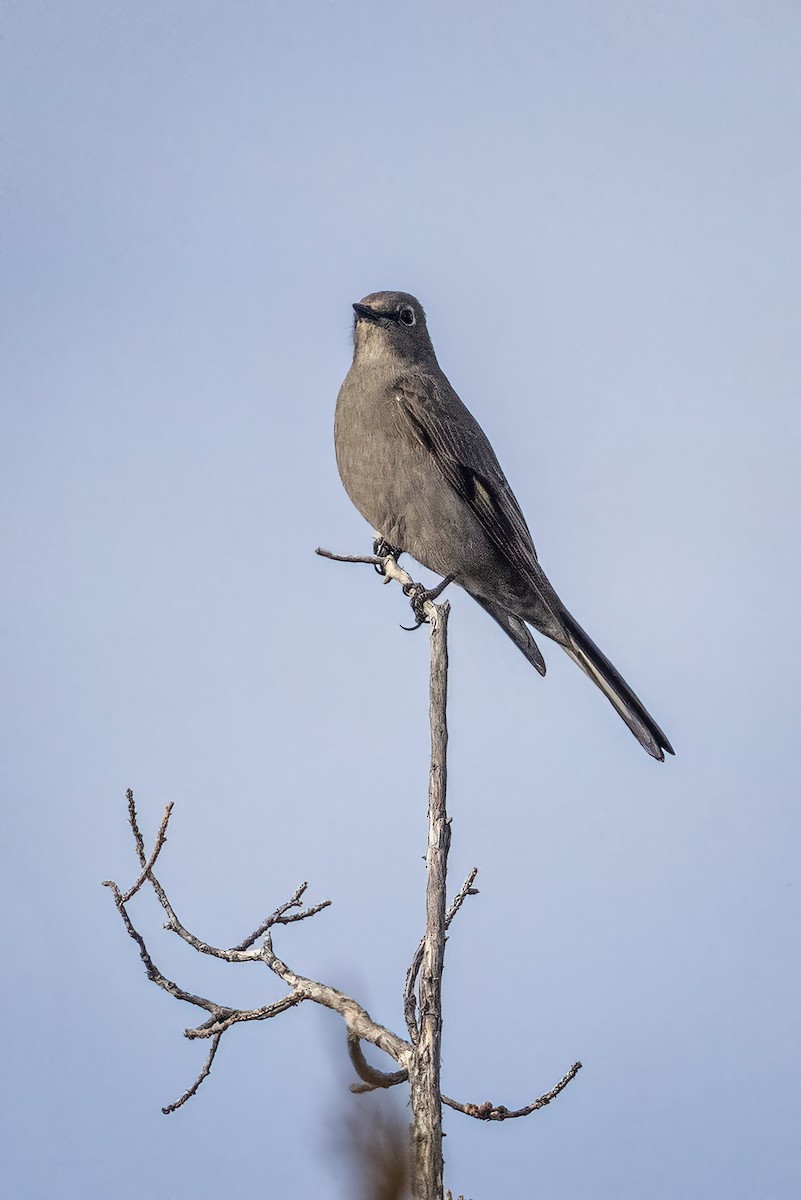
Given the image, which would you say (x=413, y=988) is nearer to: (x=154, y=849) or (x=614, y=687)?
(x=154, y=849)

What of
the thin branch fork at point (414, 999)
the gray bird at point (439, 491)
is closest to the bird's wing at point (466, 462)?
the gray bird at point (439, 491)

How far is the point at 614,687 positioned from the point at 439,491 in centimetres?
157

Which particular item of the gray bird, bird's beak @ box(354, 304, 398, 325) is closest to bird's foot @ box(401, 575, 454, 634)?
the gray bird

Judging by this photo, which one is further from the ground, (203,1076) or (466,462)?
(466,462)

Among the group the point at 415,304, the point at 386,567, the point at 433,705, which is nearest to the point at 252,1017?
the point at 433,705

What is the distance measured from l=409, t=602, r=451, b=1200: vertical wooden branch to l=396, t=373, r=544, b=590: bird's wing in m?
2.45

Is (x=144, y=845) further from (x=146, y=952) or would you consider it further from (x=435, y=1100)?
(x=435, y=1100)

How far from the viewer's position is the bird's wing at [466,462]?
777 cm

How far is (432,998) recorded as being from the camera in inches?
192

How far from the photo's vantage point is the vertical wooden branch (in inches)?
179

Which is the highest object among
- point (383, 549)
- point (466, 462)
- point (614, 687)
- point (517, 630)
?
point (466, 462)

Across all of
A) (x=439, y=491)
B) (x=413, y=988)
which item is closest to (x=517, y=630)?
(x=439, y=491)

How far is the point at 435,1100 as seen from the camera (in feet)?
15.4

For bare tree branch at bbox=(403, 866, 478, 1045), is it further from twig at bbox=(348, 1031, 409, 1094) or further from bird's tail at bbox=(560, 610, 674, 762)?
bird's tail at bbox=(560, 610, 674, 762)
